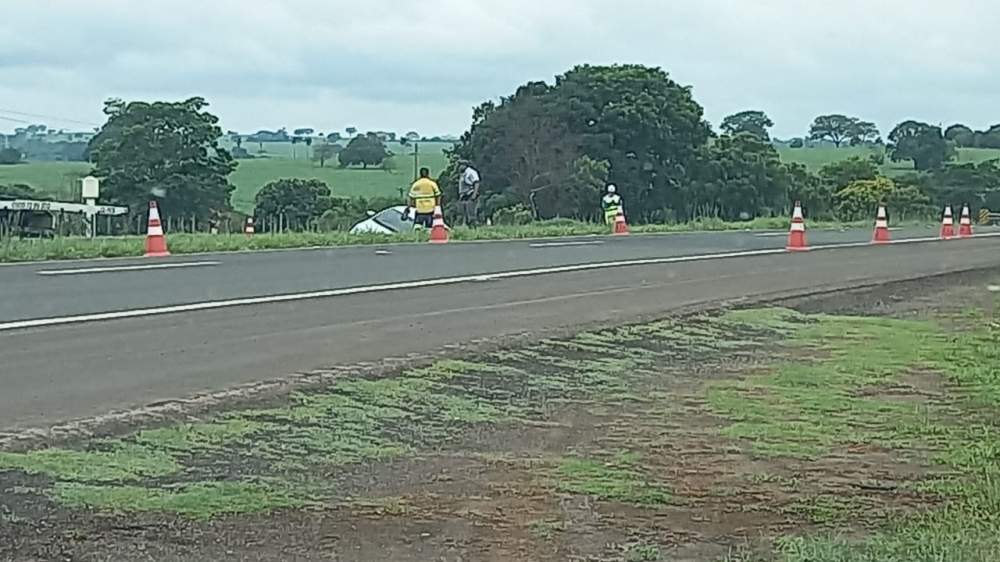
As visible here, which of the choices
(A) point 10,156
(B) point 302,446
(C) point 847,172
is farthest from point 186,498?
(A) point 10,156

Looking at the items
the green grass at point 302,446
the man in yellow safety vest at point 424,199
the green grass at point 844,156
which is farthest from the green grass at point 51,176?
the green grass at point 302,446

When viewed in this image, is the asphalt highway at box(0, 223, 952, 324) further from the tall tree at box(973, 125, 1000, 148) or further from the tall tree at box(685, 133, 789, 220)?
the tall tree at box(973, 125, 1000, 148)

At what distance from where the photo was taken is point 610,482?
7.38 m

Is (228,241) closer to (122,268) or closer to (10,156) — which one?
(122,268)

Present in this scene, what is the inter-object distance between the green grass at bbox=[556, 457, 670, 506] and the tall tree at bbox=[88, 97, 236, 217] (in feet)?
112

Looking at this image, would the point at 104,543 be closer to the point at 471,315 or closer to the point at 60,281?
the point at 471,315

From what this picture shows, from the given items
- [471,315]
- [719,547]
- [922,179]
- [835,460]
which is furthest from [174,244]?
[922,179]

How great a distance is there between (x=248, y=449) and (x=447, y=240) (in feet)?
61.5

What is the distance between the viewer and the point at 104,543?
591cm

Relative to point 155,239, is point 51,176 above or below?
above

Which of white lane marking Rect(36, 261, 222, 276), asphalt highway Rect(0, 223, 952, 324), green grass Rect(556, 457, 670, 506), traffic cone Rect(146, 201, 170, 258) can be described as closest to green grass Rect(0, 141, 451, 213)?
traffic cone Rect(146, 201, 170, 258)

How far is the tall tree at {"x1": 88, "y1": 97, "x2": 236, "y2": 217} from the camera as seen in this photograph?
138ft

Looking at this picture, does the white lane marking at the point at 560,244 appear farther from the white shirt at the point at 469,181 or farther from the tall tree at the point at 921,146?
the tall tree at the point at 921,146

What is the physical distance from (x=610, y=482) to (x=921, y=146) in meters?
78.8
